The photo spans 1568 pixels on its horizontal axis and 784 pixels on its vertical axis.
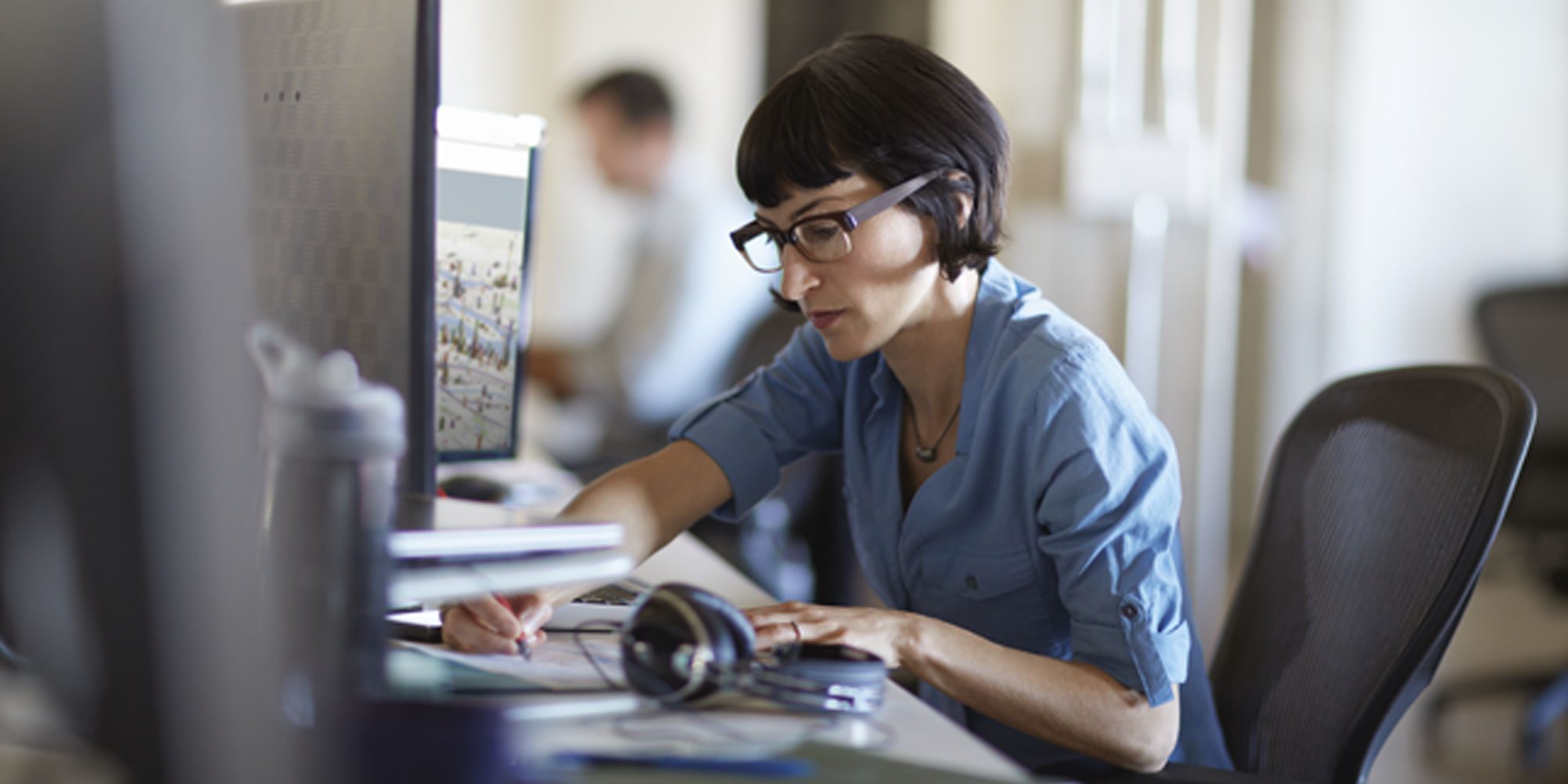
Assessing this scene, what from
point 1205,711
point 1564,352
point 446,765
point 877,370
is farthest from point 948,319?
point 1564,352

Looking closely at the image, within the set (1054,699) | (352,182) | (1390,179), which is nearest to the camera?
(352,182)

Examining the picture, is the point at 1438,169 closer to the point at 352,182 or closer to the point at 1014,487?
the point at 1014,487

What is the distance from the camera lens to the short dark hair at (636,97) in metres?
3.54

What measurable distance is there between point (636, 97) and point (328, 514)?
304 cm

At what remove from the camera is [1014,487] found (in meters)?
1.05

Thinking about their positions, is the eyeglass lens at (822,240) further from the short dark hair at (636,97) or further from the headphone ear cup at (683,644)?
the short dark hair at (636,97)

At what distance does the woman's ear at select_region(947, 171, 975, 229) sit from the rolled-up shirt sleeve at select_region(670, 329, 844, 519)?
247mm

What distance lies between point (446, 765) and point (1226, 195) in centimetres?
326

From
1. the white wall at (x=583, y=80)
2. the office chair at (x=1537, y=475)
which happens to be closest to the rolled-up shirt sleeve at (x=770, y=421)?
the office chair at (x=1537, y=475)

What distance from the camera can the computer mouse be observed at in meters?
1.58

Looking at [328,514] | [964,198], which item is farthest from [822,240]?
[328,514]

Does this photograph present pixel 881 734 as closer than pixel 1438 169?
Yes

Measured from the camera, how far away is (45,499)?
46 centimetres

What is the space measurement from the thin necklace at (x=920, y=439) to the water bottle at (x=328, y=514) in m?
0.62
